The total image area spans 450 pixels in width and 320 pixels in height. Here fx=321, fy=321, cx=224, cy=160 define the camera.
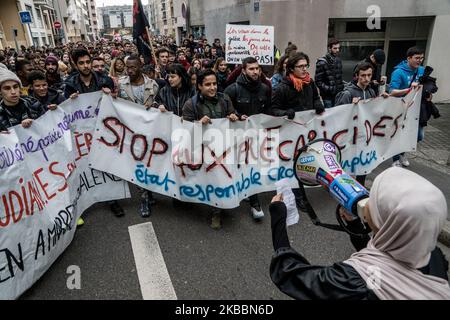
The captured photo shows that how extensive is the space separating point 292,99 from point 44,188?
2.83 metres

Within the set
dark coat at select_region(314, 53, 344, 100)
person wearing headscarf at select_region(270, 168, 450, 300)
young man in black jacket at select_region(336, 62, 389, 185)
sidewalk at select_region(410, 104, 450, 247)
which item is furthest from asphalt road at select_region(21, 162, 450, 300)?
dark coat at select_region(314, 53, 344, 100)

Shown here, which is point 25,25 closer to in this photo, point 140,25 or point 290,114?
point 140,25

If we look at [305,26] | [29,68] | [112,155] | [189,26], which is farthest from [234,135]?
[189,26]

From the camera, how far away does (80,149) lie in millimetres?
3666

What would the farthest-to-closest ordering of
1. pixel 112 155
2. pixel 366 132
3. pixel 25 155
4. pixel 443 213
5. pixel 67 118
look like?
1. pixel 366 132
2. pixel 112 155
3. pixel 67 118
4. pixel 25 155
5. pixel 443 213

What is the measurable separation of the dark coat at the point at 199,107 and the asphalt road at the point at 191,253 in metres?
1.19

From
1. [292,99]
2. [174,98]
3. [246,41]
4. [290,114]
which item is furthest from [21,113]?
[246,41]

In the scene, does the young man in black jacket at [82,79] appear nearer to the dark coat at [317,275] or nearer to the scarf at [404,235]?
the dark coat at [317,275]

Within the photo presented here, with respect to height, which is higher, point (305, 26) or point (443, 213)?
point (305, 26)

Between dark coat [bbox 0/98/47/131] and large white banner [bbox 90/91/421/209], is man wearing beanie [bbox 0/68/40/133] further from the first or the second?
large white banner [bbox 90/91/421/209]

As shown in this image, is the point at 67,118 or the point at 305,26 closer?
the point at 67,118

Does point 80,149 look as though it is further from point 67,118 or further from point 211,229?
point 211,229

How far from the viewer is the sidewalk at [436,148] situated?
503cm
